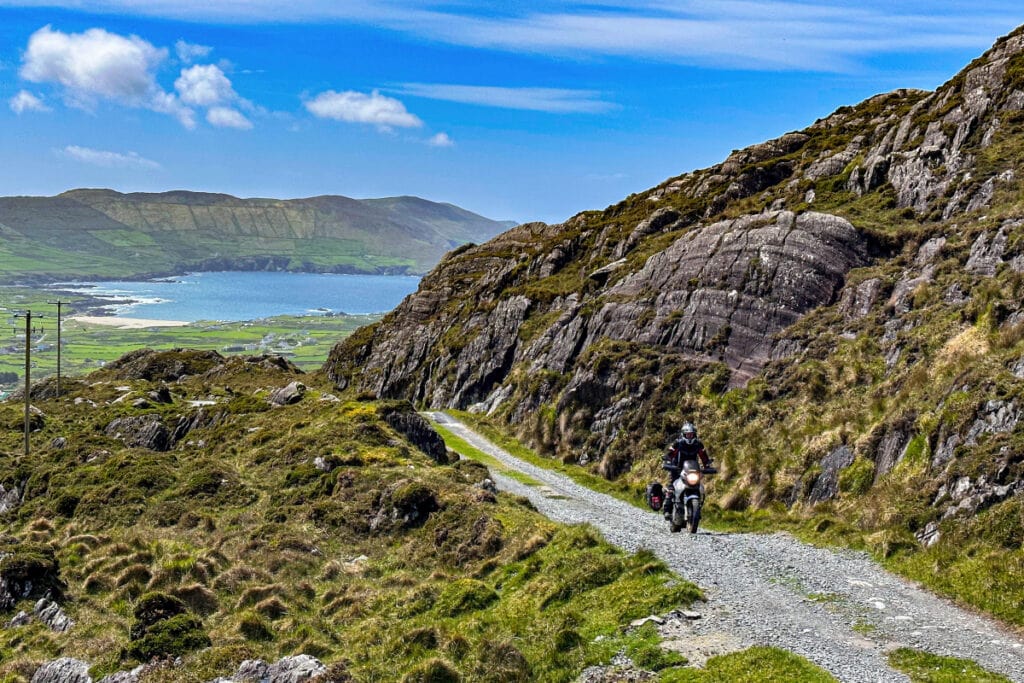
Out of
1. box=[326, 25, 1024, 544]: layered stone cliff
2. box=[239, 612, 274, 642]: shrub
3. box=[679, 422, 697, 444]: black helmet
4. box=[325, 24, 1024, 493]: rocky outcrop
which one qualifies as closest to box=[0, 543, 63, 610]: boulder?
box=[239, 612, 274, 642]: shrub

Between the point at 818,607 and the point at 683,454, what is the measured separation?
6709 mm

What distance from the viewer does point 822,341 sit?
126ft

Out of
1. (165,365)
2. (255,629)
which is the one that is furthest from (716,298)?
(165,365)

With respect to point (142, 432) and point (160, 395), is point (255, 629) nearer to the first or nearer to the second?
point (142, 432)

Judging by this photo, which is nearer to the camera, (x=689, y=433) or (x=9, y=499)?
(x=689, y=433)

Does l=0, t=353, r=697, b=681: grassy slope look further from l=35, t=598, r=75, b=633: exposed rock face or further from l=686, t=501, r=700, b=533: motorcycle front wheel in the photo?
l=686, t=501, r=700, b=533: motorcycle front wheel

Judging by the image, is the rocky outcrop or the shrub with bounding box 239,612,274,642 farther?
the rocky outcrop

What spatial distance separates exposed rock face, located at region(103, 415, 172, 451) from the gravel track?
41789 millimetres

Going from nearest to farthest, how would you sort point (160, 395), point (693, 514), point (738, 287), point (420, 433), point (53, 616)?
point (53, 616)
point (693, 514)
point (420, 433)
point (738, 287)
point (160, 395)

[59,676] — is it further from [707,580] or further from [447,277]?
[447,277]

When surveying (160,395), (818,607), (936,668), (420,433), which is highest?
(936,668)

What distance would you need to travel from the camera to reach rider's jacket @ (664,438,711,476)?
70.1 ft

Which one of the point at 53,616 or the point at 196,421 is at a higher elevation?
the point at 53,616

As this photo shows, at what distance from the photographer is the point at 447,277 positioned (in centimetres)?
11562
